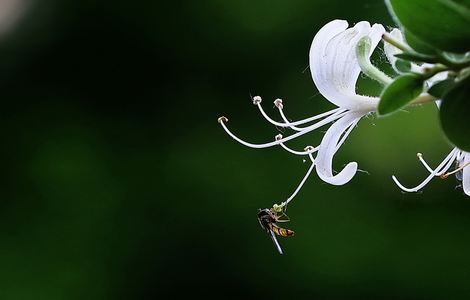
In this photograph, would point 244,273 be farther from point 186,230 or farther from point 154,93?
point 154,93

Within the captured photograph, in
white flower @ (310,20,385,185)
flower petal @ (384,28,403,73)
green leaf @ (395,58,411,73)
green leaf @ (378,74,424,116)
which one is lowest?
green leaf @ (378,74,424,116)

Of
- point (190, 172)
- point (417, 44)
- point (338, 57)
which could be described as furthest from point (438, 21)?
point (190, 172)

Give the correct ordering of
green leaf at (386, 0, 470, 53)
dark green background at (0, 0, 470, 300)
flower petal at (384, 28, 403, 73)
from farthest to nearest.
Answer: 1. dark green background at (0, 0, 470, 300)
2. flower petal at (384, 28, 403, 73)
3. green leaf at (386, 0, 470, 53)

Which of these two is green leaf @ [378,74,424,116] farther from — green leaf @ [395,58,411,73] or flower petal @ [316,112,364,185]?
flower petal @ [316,112,364,185]

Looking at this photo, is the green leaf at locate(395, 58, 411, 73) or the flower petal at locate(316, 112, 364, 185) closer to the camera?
the green leaf at locate(395, 58, 411, 73)

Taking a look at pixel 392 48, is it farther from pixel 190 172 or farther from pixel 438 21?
pixel 190 172

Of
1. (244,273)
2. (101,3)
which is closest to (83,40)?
(101,3)

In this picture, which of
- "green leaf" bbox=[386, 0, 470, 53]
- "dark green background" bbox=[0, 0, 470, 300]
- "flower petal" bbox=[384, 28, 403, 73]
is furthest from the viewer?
"dark green background" bbox=[0, 0, 470, 300]

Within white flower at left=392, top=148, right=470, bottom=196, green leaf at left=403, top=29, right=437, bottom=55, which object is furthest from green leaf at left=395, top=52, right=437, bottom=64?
white flower at left=392, top=148, right=470, bottom=196
